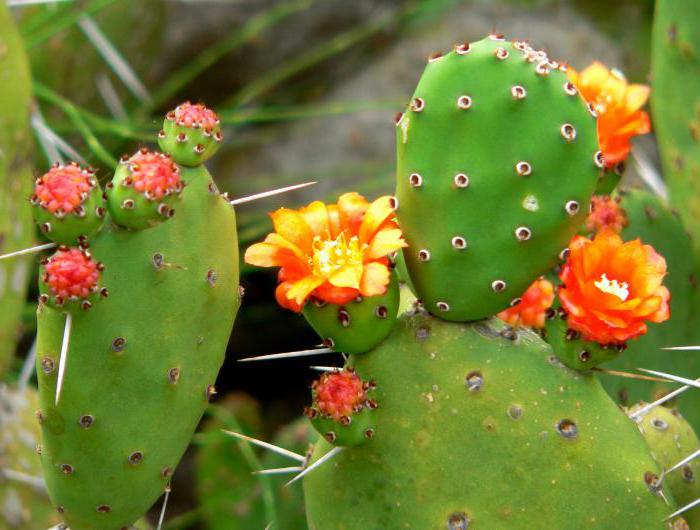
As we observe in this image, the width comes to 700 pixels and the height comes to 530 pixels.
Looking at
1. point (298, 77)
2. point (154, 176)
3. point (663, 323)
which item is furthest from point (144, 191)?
point (298, 77)

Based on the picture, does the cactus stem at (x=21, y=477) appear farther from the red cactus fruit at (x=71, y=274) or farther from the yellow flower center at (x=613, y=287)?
the yellow flower center at (x=613, y=287)

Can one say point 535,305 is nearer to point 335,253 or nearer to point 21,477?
point 335,253

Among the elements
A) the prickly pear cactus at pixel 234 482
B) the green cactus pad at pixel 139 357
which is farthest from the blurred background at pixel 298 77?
the green cactus pad at pixel 139 357

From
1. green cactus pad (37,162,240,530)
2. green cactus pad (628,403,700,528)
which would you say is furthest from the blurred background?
green cactus pad (37,162,240,530)

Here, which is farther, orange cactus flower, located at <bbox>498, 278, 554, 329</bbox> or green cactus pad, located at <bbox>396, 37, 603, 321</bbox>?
orange cactus flower, located at <bbox>498, 278, 554, 329</bbox>

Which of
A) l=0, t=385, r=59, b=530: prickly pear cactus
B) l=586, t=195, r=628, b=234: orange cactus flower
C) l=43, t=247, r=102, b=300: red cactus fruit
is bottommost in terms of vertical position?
l=0, t=385, r=59, b=530: prickly pear cactus

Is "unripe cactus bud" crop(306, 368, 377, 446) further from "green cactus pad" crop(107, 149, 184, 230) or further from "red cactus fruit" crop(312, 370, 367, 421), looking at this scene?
"green cactus pad" crop(107, 149, 184, 230)

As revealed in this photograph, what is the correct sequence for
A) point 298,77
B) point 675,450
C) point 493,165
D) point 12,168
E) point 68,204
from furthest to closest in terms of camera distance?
1. point 298,77
2. point 12,168
3. point 675,450
4. point 493,165
5. point 68,204
